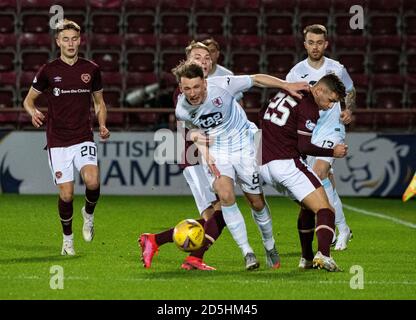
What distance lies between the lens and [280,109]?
8984 millimetres

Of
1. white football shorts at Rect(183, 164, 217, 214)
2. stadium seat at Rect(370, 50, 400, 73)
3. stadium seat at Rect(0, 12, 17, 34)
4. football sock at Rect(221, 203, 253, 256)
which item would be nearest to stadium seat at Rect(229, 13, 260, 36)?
stadium seat at Rect(370, 50, 400, 73)

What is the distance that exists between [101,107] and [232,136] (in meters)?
1.84

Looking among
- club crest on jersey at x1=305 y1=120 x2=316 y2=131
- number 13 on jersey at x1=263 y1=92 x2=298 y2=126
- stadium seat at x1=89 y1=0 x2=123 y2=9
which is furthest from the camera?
stadium seat at x1=89 y1=0 x2=123 y2=9

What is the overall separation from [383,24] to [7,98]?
7025 mm

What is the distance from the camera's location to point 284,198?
688 inches

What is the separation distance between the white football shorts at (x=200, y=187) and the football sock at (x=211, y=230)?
0.51 meters

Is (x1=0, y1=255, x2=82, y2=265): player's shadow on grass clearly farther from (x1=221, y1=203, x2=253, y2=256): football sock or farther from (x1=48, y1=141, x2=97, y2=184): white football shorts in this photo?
(x1=221, y1=203, x2=253, y2=256): football sock

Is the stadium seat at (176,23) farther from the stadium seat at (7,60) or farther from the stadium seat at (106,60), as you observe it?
the stadium seat at (7,60)

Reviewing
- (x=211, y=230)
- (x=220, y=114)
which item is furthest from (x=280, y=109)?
(x=211, y=230)

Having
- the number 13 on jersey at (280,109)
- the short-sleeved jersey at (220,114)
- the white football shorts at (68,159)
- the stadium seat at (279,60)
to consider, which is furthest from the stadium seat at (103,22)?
the number 13 on jersey at (280,109)

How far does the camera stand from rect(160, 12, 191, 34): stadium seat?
21.0 meters

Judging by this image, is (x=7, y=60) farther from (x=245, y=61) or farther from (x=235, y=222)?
(x=235, y=222)

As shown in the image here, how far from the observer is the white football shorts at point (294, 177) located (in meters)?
8.80

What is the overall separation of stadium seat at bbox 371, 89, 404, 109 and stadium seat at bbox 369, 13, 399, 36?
1673mm
